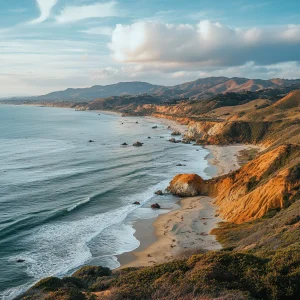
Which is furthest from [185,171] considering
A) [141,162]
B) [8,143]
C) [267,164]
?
[8,143]

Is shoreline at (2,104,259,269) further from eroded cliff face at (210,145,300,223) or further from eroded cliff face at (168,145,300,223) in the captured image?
eroded cliff face at (210,145,300,223)

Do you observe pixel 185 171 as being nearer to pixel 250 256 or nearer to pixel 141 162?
pixel 141 162

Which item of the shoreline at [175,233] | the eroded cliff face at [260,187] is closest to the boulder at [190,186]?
the shoreline at [175,233]

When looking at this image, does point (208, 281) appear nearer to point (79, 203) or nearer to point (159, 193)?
point (79, 203)

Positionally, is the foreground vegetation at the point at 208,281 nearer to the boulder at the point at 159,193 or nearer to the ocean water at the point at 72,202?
the ocean water at the point at 72,202

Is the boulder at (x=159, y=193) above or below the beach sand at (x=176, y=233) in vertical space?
above

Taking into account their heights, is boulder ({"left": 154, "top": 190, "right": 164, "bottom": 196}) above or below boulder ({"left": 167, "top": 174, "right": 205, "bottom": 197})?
below

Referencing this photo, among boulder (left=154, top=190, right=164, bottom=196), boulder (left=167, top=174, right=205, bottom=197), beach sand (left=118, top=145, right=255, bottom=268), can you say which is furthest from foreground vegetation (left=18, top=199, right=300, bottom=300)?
boulder (left=154, top=190, right=164, bottom=196)
